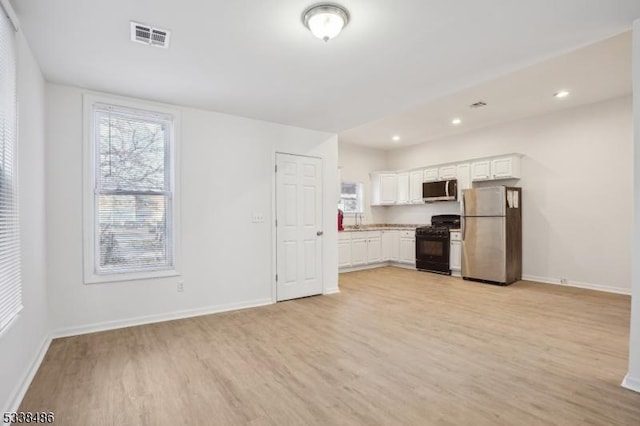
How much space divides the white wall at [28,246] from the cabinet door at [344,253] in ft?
15.4

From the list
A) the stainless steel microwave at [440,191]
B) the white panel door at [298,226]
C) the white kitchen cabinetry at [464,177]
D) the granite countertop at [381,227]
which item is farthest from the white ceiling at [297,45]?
the granite countertop at [381,227]

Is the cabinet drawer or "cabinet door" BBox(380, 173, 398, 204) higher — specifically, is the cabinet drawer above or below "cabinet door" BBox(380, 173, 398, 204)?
below

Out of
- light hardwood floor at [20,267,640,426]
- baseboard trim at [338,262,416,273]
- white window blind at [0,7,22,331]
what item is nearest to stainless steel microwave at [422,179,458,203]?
baseboard trim at [338,262,416,273]

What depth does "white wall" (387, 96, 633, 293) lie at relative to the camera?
482 centimetres

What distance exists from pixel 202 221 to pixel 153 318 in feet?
4.03

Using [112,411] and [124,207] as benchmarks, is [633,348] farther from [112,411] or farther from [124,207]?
[124,207]

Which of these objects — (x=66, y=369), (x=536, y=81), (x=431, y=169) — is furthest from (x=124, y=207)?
(x=431, y=169)

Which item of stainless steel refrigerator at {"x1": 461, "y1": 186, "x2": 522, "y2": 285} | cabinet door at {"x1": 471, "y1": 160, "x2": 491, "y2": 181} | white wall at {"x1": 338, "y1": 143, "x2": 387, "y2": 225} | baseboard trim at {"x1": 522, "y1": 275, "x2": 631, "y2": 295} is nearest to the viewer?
baseboard trim at {"x1": 522, "y1": 275, "x2": 631, "y2": 295}

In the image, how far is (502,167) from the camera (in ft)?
19.2

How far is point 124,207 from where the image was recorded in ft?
11.7

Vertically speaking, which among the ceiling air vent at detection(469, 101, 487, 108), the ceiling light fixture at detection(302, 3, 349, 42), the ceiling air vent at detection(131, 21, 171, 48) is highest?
the ceiling air vent at detection(469, 101, 487, 108)

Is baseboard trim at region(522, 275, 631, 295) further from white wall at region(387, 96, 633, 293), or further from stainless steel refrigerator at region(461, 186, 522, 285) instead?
stainless steel refrigerator at region(461, 186, 522, 285)

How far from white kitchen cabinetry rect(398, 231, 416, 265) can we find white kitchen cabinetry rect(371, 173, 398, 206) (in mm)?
932

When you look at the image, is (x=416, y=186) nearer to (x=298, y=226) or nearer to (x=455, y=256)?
(x=455, y=256)
